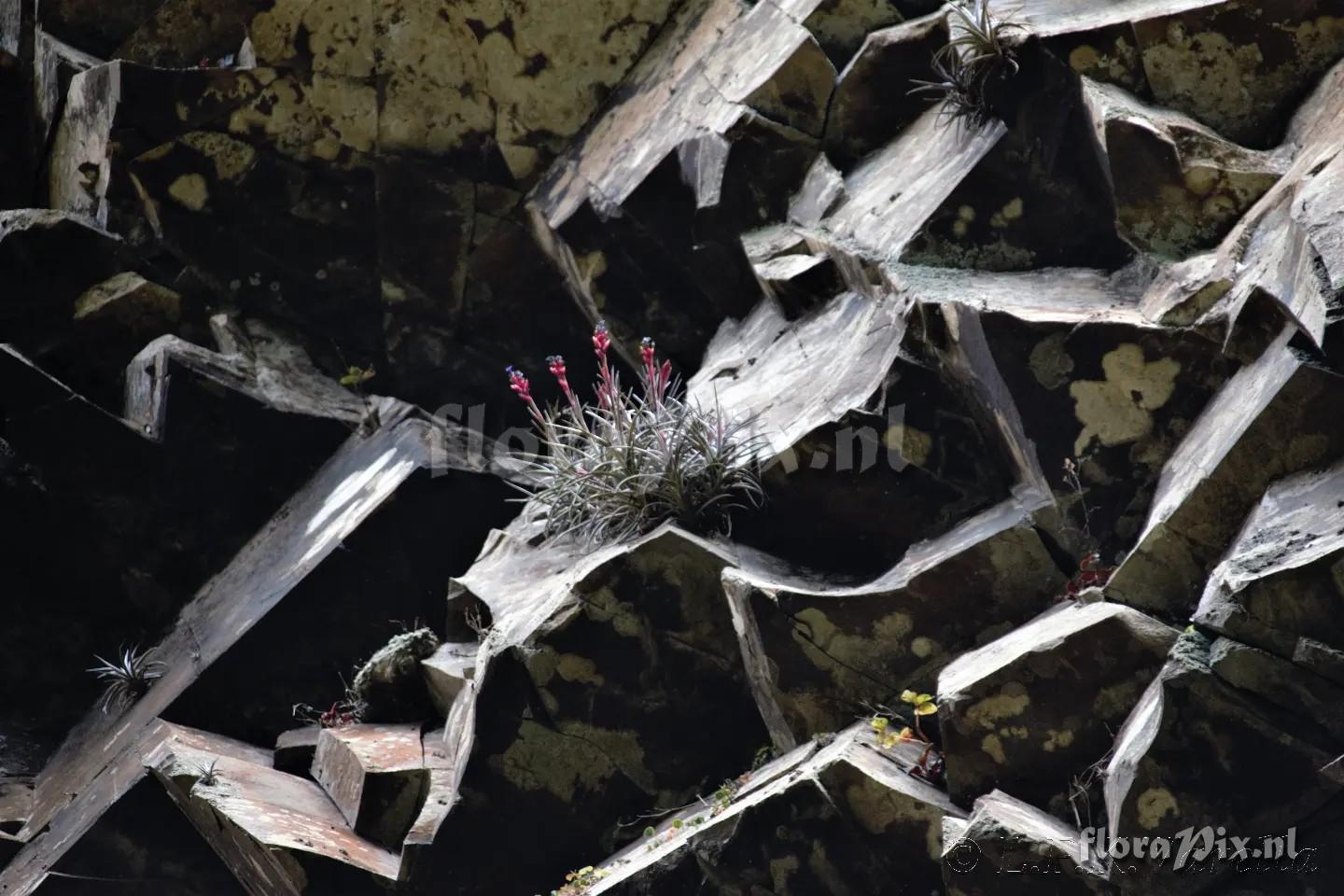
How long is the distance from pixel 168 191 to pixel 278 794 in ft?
15.5

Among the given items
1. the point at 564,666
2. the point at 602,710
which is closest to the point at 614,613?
the point at 564,666

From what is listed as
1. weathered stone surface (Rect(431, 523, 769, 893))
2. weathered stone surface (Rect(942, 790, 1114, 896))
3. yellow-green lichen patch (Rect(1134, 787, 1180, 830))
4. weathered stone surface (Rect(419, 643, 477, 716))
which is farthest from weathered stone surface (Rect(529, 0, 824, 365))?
yellow-green lichen patch (Rect(1134, 787, 1180, 830))

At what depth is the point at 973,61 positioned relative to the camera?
23.1ft

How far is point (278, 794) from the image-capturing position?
7.29 meters

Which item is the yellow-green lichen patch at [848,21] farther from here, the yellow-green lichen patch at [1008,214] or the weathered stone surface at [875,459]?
the weathered stone surface at [875,459]

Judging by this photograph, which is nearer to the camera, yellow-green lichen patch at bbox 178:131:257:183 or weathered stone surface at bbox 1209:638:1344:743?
weathered stone surface at bbox 1209:638:1344:743

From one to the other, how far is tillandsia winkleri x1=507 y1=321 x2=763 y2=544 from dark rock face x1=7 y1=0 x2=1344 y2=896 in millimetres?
142

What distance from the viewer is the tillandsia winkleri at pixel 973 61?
689cm

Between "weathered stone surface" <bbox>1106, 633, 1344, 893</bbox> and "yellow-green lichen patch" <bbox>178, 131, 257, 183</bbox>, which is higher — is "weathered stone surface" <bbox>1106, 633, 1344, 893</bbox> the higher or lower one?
the lower one

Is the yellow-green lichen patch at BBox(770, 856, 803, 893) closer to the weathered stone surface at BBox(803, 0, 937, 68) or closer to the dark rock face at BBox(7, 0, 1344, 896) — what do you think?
the dark rock face at BBox(7, 0, 1344, 896)

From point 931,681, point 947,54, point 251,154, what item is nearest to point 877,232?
point 947,54

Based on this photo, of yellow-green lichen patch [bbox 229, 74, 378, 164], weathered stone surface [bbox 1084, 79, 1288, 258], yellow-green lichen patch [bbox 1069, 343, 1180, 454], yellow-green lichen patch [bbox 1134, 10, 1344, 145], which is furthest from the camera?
yellow-green lichen patch [bbox 229, 74, 378, 164]

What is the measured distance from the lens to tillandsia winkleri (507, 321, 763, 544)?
6.48 meters

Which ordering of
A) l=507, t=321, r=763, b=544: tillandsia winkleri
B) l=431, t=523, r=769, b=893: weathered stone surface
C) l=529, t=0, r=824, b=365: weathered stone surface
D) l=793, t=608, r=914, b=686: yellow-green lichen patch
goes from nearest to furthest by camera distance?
l=793, t=608, r=914, b=686: yellow-green lichen patch
l=431, t=523, r=769, b=893: weathered stone surface
l=507, t=321, r=763, b=544: tillandsia winkleri
l=529, t=0, r=824, b=365: weathered stone surface
